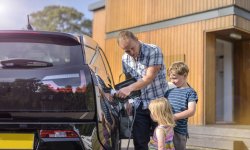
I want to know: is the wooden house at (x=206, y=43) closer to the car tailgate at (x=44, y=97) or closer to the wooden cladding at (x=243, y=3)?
the wooden cladding at (x=243, y=3)

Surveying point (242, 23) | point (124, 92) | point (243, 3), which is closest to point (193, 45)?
point (242, 23)

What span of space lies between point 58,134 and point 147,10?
33.7 feet

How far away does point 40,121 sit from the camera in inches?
108

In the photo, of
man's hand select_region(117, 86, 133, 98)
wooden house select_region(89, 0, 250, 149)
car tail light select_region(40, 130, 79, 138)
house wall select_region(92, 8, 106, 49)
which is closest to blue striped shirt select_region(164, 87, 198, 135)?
man's hand select_region(117, 86, 133, 98)

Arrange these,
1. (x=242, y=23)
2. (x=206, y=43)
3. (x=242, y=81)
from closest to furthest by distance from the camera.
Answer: (x=242, y=23), (x=206, y=43), (x=242, y=81)

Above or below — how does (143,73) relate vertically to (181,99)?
above

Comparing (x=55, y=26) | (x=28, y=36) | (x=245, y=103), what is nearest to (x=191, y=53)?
(x=245, y=103)

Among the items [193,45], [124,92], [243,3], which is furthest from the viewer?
[193,45]

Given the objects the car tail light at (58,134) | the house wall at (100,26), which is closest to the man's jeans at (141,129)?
the car tail light at (58,134)

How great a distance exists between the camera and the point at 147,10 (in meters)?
12.6

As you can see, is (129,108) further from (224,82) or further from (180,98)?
(224,82)

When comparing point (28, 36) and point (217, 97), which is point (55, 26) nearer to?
point (217, 97)

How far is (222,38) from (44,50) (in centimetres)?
952

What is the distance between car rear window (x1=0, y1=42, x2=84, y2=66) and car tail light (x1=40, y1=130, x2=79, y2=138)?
0.51 meters
